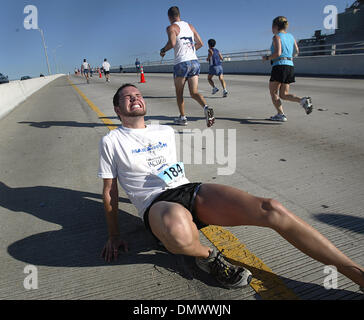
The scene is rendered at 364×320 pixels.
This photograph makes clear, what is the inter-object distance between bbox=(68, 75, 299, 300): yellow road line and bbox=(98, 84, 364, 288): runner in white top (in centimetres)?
11

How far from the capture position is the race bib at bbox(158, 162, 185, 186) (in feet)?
7.34

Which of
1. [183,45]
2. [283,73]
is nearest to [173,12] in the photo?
[183,45]

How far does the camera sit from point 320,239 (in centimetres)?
177

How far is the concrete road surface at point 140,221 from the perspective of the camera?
1961mm

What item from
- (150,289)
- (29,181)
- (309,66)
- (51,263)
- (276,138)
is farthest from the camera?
(309,66)

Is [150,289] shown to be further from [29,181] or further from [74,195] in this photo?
[29,181]

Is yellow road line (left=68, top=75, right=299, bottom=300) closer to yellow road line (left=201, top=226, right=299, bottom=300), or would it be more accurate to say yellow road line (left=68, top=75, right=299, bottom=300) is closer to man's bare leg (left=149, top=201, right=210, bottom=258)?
yellow road line (left=201, top=226, right=299, bottom=300)

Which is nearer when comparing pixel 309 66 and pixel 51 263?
pixel 51 263

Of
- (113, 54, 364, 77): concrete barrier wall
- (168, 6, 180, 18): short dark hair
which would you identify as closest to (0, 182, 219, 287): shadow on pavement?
(168, 6, 180, 18): short dark hair

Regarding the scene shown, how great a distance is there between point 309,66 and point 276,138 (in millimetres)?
14863

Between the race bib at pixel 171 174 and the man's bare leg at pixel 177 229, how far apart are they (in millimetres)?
299

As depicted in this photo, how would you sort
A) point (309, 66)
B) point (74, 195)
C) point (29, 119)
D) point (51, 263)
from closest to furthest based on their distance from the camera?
point (51, 263)
point (74, 195)
point (29, 119)
point (309, 66)

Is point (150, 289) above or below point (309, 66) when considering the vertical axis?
below
